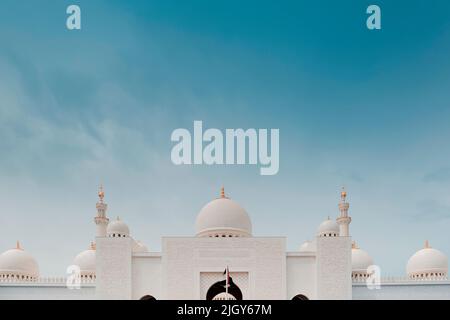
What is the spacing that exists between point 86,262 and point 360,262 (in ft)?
34.5

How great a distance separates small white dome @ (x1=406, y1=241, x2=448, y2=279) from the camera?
751 inches

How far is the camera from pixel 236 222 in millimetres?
16906

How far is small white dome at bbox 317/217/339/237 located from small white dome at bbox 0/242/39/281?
11853 mm

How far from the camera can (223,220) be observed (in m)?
→ 16.8

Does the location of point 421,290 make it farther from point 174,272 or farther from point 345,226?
point 174,272

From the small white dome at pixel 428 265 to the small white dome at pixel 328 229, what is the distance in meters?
3.70

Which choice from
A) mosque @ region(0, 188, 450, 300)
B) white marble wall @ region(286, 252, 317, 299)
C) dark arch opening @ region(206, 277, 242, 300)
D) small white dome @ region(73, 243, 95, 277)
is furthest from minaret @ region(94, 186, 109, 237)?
white marble wall @ region(286, 252, 317, 299)

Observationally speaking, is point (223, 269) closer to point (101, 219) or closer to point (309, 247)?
point (309, 247)

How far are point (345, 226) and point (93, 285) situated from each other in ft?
32.5

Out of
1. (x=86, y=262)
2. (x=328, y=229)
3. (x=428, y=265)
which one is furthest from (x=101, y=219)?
(x=428, y=265)

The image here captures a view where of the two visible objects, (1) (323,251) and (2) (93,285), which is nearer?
(1) (323,251)
